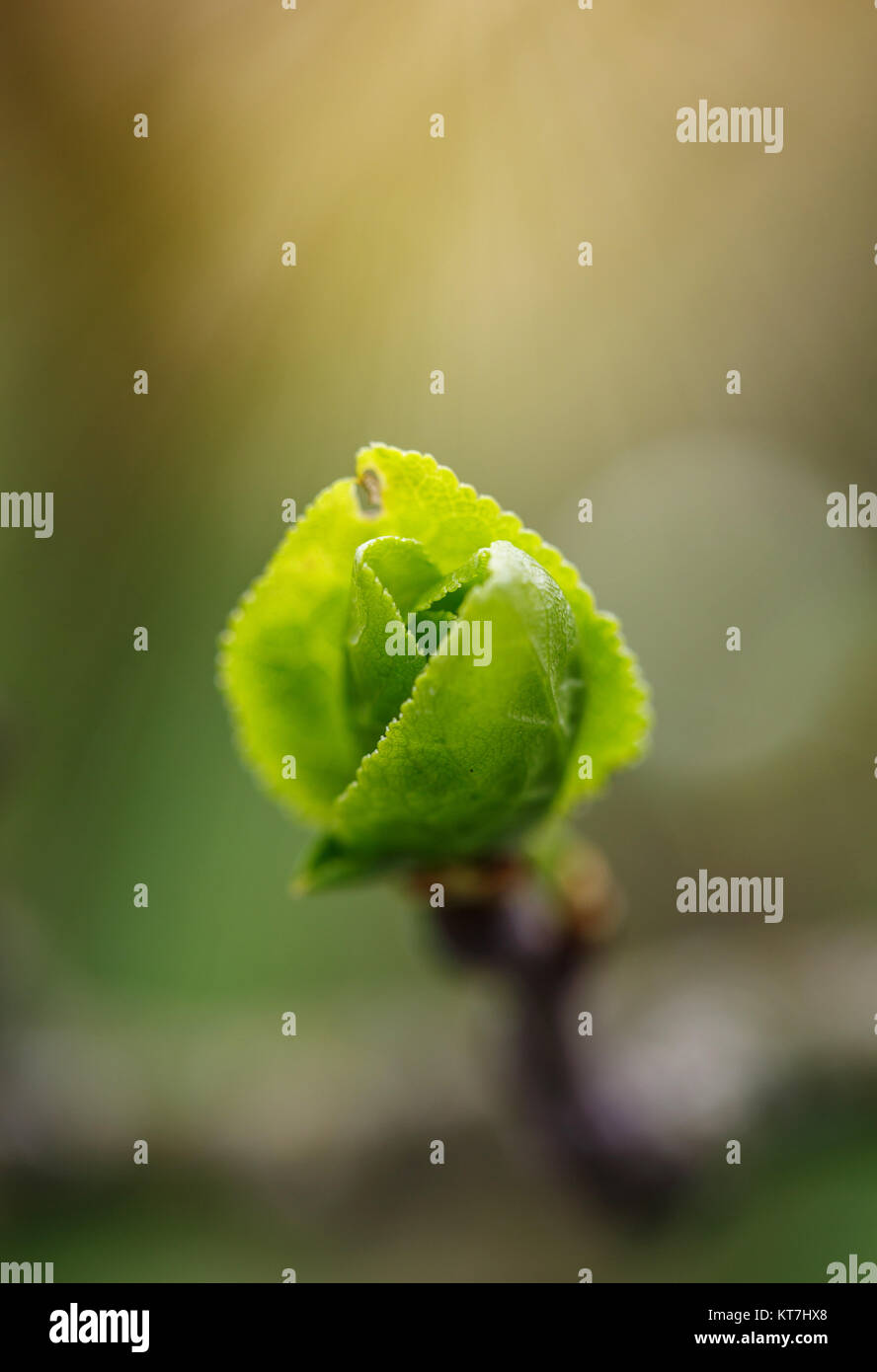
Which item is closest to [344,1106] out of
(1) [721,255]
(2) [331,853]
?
(2) [331,853]

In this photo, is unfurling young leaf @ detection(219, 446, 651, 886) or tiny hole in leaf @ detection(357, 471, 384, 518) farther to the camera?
tiny hole in leaf @ detection(357, 471, 384, 518)

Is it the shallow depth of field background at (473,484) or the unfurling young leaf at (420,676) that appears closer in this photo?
the unfurling young leaf at (420,676)

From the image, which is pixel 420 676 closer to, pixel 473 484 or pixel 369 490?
pixel 369 490

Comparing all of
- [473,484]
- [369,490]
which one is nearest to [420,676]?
[369,490]

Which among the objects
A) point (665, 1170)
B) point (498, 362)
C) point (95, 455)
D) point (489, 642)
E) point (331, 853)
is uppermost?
point (498, 362)

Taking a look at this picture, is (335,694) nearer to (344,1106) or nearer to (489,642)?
(489,642)

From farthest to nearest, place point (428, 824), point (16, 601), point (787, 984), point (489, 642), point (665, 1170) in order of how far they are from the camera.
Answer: point (16, 601)
point (787, 984)
point (665, 1170)
point (428, 824)
point (489, 642)

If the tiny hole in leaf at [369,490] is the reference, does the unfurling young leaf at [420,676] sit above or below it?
below

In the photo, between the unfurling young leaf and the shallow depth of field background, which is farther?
the shallow depth of field background

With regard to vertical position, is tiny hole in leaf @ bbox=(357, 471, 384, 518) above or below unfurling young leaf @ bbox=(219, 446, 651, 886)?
above
